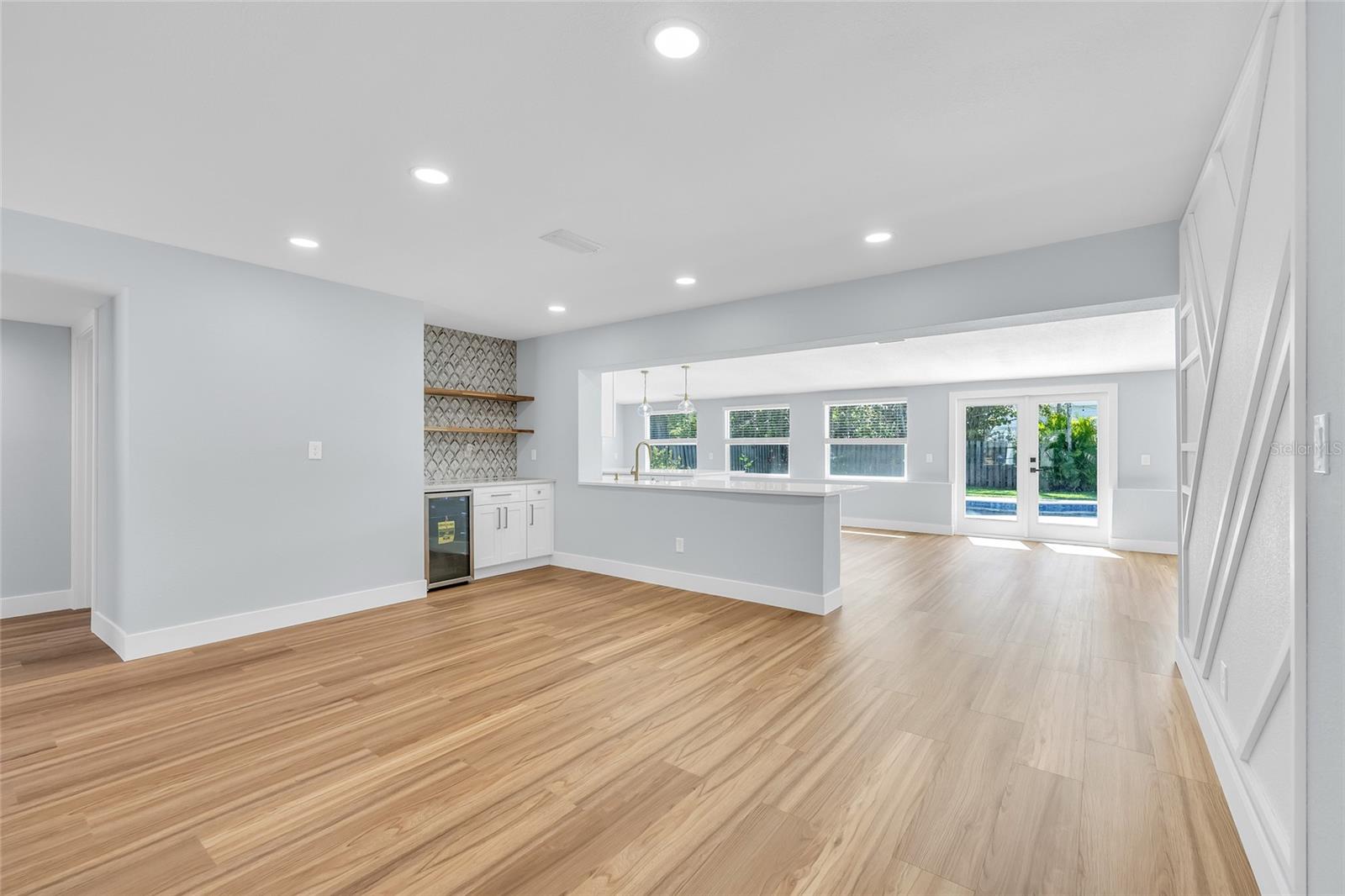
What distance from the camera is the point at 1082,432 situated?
780 centimetres

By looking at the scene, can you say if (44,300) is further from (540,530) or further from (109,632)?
(540,530)

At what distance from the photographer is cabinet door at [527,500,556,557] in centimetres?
582

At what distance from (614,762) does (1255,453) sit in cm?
234

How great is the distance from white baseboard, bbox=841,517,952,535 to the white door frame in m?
8.42

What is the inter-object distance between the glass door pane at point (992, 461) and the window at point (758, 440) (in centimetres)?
284

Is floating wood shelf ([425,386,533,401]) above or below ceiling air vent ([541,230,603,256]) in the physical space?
below

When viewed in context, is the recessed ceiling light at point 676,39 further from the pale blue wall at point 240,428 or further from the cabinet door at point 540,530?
the cabinet door at point 540,530

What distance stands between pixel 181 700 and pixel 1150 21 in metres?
4.60

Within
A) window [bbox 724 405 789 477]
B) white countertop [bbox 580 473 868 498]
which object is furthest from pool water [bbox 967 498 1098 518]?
white countertop [bbox 580 473 868 498]

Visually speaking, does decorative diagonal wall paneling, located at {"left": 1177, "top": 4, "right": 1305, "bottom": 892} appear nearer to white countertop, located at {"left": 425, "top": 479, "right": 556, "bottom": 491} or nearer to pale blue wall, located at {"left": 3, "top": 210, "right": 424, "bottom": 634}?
pale blue wall, located at {"left": 3, "top": 210, "right": 424, "bottom": 634}

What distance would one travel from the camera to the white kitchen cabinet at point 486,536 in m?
5.33

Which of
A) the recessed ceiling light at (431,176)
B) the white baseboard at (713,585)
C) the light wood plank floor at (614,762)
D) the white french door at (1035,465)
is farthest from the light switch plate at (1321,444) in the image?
the white french door at (1035,465)

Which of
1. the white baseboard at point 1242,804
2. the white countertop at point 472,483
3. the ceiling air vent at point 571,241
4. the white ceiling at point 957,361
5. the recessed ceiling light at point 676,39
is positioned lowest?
the white baseboard at point 1242,804

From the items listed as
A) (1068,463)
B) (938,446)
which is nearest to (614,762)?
(938,446)
